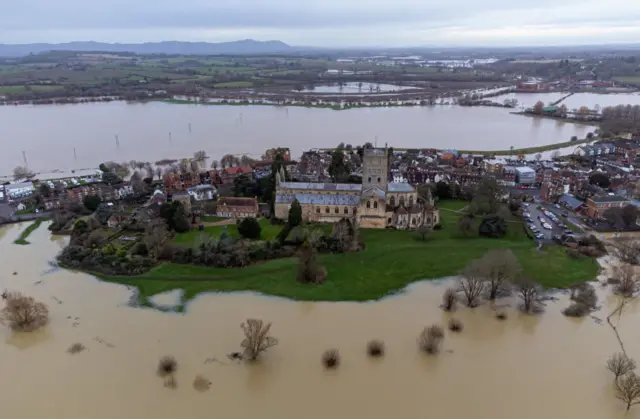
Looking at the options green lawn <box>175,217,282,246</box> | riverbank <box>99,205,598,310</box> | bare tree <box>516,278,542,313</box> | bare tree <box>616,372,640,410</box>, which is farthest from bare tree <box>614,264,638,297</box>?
green lawn <box>175,217,282,246</box>

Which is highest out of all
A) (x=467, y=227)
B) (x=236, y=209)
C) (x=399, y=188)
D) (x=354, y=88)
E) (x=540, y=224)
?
(x=354, y=88)

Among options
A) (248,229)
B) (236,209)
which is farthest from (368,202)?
(236,209)

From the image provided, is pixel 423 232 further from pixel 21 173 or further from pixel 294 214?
pixel 21 173

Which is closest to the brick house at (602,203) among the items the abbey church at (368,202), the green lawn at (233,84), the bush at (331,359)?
the abbey church at (368,202)

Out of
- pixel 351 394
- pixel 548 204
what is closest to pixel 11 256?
pixel 351 394

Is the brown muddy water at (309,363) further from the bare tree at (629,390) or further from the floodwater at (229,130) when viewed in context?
the floodwater at (229,130)

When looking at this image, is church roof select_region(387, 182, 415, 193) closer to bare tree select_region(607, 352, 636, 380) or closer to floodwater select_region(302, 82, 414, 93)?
bare tree select_region(607, 352, 636, 380)

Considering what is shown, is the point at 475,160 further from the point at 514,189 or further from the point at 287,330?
the point at 287,330
